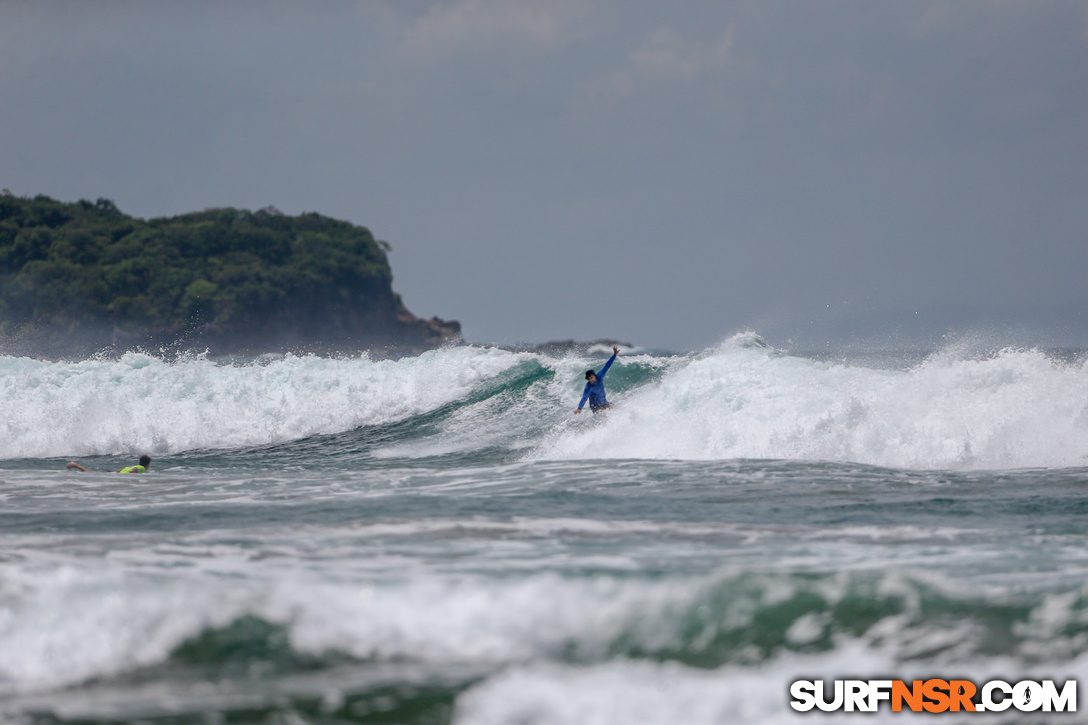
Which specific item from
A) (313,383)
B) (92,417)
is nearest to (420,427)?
(313,383)

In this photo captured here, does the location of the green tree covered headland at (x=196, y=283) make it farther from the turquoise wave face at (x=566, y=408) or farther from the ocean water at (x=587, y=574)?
the ocean water at (x=587, y=574)

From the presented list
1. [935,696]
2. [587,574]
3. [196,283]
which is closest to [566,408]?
[587,574]

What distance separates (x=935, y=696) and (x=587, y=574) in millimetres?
2165

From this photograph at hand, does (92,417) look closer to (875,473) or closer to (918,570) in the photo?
(875,473)

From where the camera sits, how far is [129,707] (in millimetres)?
4645

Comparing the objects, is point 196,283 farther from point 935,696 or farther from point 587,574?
point 935,696

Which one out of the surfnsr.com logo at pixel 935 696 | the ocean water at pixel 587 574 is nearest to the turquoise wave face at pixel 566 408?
the ocean water at pixel 587 574

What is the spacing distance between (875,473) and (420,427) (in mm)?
11176

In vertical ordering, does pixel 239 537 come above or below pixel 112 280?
below

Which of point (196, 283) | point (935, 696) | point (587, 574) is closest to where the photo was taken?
point (935, 696)

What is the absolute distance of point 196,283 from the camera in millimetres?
86688

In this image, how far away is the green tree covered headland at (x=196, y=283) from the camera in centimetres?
8175

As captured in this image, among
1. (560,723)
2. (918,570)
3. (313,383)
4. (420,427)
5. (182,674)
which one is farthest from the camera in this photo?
(313,383)

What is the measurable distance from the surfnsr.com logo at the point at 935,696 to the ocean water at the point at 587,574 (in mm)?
74
